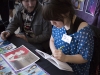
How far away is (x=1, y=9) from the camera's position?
9.32ft

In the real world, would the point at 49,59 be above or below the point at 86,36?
below

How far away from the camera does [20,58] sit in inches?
34.6

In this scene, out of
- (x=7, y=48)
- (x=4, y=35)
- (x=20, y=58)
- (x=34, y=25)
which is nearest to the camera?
(x=20, y=58)

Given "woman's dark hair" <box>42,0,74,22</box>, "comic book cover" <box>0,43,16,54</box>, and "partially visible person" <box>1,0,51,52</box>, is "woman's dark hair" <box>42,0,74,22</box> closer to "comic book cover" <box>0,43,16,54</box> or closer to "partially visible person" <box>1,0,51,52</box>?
"comic book cover" <box>0,43,16,54</box>

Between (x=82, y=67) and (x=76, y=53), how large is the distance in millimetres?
138

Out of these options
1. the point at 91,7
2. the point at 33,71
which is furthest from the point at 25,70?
the point at 91,7

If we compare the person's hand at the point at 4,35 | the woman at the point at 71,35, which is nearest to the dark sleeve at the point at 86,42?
the woman at the point at 71,35

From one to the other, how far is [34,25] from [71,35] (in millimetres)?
565

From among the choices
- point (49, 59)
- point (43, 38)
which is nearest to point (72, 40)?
point (49, 59)

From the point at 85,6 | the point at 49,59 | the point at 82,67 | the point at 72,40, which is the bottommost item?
the point at 82,67

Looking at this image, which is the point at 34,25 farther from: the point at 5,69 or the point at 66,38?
the point at 5,69

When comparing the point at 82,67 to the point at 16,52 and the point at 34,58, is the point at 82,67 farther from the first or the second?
the point at 16,52

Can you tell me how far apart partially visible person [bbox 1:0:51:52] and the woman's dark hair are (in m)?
0.51

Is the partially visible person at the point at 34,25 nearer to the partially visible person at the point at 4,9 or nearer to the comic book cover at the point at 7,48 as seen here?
the comic book cover at the point at 7,48
